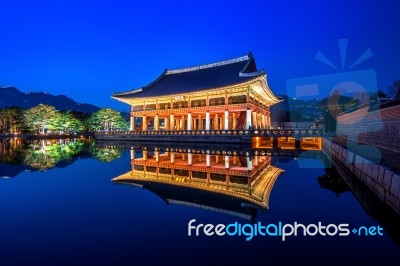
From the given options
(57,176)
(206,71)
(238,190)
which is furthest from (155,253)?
(206,71)

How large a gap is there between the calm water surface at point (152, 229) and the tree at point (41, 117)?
5008cm

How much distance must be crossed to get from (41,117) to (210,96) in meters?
38.6

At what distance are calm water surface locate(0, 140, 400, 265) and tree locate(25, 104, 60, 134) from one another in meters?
50.1

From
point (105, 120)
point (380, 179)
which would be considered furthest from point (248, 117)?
point (105, 120)

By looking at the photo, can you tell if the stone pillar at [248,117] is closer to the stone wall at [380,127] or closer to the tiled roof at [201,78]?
the tiled roof at [201,78]

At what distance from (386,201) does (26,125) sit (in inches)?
2490

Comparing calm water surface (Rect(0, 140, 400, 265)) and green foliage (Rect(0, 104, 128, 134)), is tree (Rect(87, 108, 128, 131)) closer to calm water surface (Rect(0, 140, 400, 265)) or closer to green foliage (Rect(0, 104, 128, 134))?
green foliage (Rect(0, 104, 128, 134))

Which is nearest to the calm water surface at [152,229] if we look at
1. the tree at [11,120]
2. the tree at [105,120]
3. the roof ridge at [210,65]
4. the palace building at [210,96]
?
the palace building at [210,96]

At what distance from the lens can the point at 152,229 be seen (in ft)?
17.6

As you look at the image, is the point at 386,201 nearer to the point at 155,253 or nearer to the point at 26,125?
the point at 155,253

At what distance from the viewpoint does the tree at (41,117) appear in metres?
53.0

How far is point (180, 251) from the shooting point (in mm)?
4352

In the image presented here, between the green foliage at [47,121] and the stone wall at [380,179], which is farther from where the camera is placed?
the green foliage at [47,121]

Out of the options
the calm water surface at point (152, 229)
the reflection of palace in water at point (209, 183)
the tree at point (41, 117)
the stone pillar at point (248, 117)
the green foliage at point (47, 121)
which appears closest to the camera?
the calm water surface at point (152, 229)
